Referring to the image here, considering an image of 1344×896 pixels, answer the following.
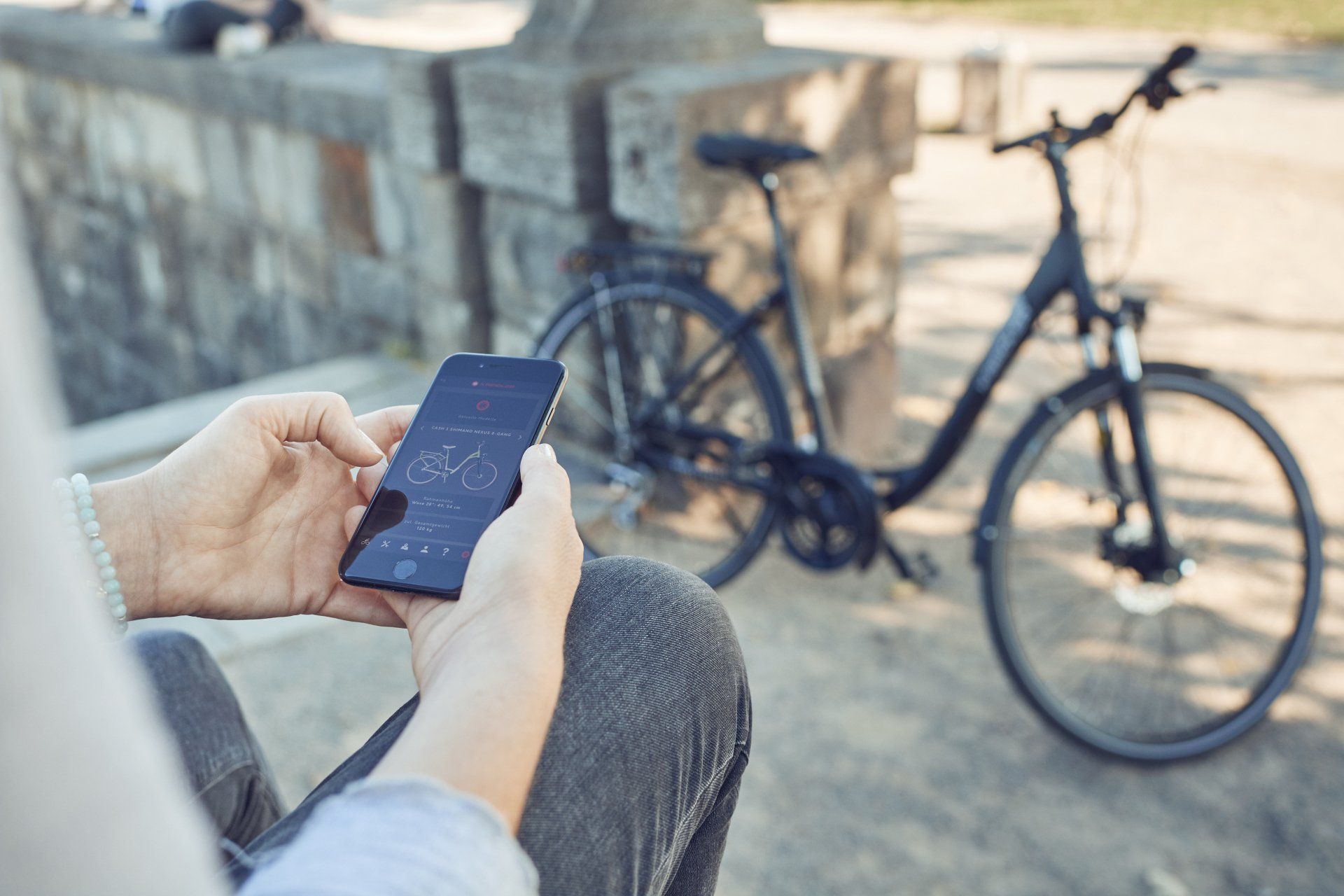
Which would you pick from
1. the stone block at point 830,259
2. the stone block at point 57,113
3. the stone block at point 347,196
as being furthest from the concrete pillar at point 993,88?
the stone block at point 57,113

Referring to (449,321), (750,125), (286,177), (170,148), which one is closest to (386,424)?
(750,125)

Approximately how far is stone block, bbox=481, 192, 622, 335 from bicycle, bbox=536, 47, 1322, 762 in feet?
0.58

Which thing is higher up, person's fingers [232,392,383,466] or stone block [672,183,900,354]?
person's fingers [232,392,383,466]

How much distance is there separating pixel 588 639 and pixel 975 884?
1313 mm

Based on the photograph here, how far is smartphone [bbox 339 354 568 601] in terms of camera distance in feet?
3.98

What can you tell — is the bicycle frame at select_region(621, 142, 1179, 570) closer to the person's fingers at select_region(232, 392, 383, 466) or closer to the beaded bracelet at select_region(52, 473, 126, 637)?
the person's fingers at select_region(232, 392, 383, 466)

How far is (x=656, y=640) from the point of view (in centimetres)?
116

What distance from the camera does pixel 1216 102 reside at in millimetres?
8297

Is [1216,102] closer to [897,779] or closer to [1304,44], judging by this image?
[1304,44]

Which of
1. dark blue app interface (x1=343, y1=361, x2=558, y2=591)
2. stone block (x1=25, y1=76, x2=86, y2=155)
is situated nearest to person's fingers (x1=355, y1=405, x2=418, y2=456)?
dark blue app interface (x1=343, y1=361, x2=558, y2=591)

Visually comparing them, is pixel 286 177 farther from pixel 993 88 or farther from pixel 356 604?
pixel 993 88

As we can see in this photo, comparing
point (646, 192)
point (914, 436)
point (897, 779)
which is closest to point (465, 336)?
point (646, 192)

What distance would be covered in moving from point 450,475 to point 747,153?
160cm

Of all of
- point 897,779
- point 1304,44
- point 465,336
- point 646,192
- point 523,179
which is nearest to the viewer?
point 897,779
